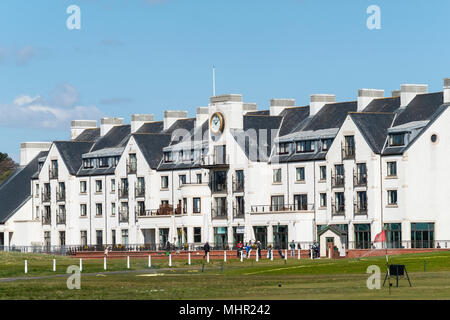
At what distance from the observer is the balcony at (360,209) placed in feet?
369

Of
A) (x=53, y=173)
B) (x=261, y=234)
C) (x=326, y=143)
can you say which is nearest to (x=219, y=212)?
(x=261, y=234)

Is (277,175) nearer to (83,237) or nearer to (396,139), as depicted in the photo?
(396,139)

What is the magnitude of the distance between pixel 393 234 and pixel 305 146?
48.0 ft

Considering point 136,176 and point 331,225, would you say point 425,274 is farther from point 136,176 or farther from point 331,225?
point 136,176

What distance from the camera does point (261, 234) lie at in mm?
121250

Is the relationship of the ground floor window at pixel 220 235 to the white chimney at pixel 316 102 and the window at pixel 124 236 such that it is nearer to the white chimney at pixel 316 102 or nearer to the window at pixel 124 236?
the window at pixel 124 236

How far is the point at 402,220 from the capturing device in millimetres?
109312

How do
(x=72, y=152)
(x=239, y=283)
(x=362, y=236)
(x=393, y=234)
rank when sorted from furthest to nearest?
(x=72, y=152)
(x=362, y=236)
(x=393, y=234)
(x=239, y=283)

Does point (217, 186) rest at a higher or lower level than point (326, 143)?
lower

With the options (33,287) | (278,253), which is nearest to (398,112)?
(278,253)

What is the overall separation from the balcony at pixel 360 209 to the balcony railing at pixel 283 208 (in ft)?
18.8

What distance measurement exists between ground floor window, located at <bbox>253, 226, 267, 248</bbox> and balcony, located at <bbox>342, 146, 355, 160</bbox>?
12.4 metres

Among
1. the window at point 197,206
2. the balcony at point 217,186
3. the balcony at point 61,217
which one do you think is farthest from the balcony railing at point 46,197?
the balcony at point 217,186

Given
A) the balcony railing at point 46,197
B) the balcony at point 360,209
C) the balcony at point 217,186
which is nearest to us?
the balcony at point 360,209
